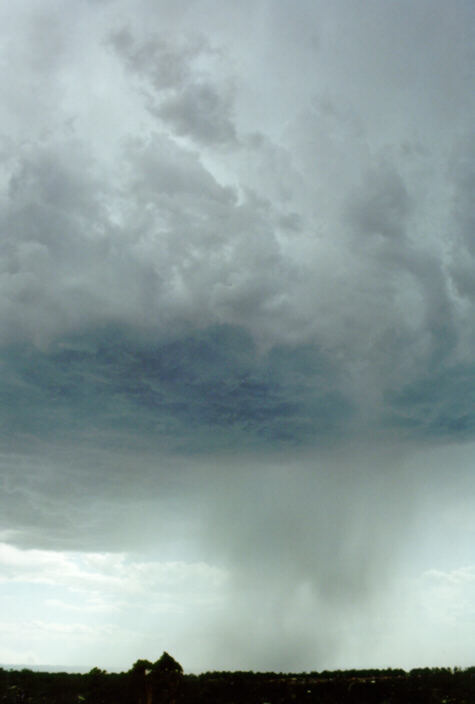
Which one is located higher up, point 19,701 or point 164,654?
point 164,654

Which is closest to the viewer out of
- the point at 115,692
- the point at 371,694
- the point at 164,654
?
the point at 164,654

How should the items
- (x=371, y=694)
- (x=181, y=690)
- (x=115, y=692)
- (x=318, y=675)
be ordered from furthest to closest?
1. (x=318, y=675)
2. (x=371, y=694)
3. (x=115, y=692)
4. (x=181, y=690)

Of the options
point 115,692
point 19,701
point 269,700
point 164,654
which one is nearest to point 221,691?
point 269,700

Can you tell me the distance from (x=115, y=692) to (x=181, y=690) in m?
15.4

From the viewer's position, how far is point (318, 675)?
13475 cm

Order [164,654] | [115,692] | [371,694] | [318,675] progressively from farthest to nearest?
[318,675] → [371,694] → [115,692] → [164,654]

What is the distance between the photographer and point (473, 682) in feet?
417

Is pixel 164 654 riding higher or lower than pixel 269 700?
higher

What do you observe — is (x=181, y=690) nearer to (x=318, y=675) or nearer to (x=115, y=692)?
(x=115, y=692)

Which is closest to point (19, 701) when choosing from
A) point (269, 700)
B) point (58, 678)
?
point (58, 678)

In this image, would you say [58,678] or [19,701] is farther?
[58,678]

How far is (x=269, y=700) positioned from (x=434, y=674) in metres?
36.7

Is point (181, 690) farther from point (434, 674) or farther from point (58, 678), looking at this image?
point (434, 674)

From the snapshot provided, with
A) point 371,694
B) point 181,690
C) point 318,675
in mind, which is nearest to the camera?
point 181,690
